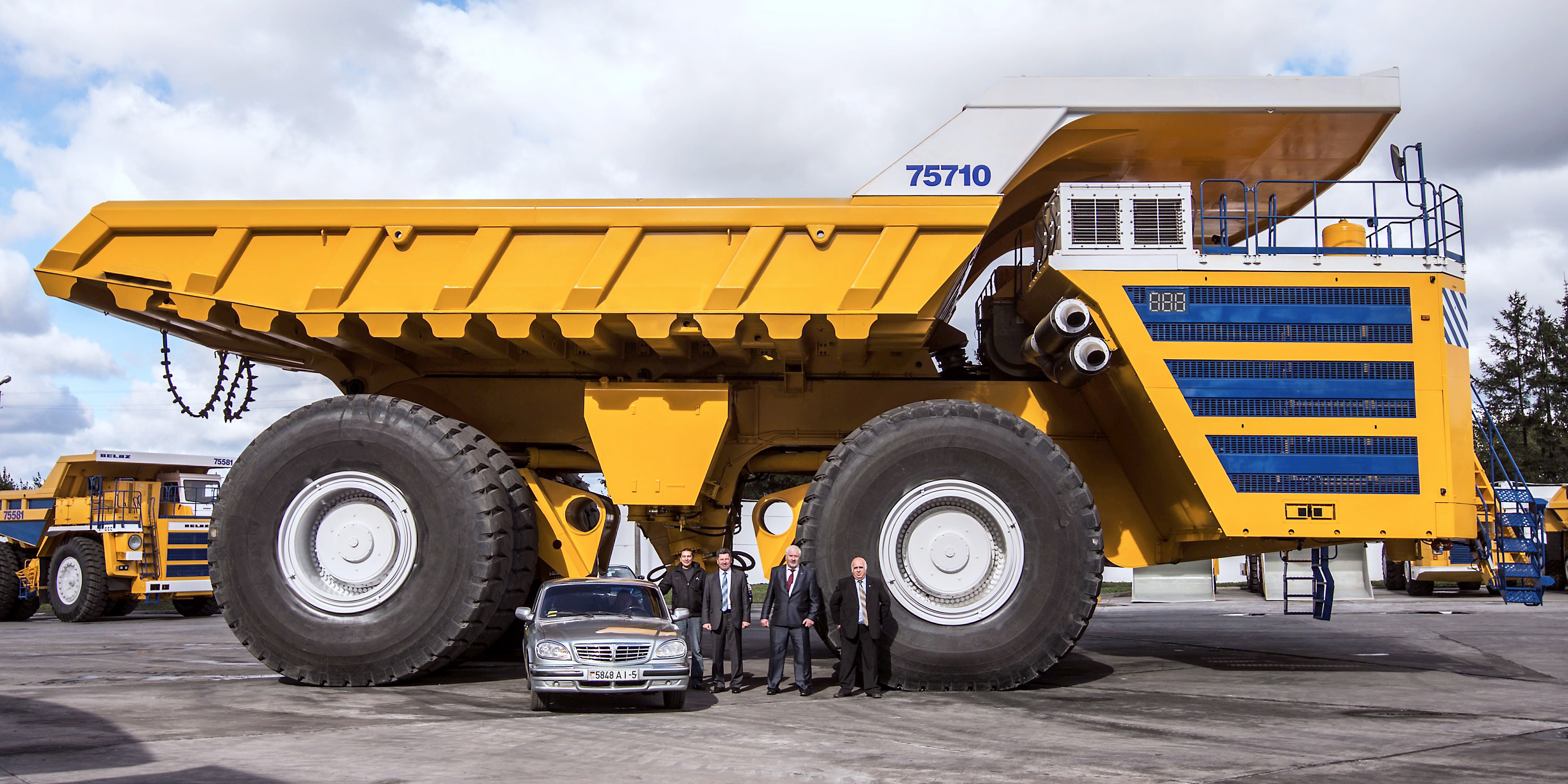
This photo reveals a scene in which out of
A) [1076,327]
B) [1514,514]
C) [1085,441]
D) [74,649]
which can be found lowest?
[74,649]

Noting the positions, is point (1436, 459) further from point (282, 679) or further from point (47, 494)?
point (47, 494)

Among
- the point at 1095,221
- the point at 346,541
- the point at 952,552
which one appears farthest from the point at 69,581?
the point at 1095,221

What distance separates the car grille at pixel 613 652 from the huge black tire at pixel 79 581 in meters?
18.2

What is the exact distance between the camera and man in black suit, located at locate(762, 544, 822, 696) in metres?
9.59

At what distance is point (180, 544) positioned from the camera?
2258cm

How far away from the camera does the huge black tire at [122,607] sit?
2367 cm

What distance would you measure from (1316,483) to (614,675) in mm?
5911

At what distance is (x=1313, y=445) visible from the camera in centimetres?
936

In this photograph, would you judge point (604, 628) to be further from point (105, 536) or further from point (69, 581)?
point (69, 581)

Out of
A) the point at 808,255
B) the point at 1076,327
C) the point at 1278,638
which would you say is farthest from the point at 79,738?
the point at 1278,638

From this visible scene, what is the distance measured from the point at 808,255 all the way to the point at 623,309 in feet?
5.34

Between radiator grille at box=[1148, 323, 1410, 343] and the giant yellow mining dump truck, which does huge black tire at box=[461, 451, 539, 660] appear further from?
Answer: radiator grille at box=[1148, 323, 1410, 343]

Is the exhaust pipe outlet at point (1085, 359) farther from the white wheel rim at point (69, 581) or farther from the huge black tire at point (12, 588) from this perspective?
the huge black tire at point (12, 588)

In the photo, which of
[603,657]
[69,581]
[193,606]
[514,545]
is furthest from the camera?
[193,606]
